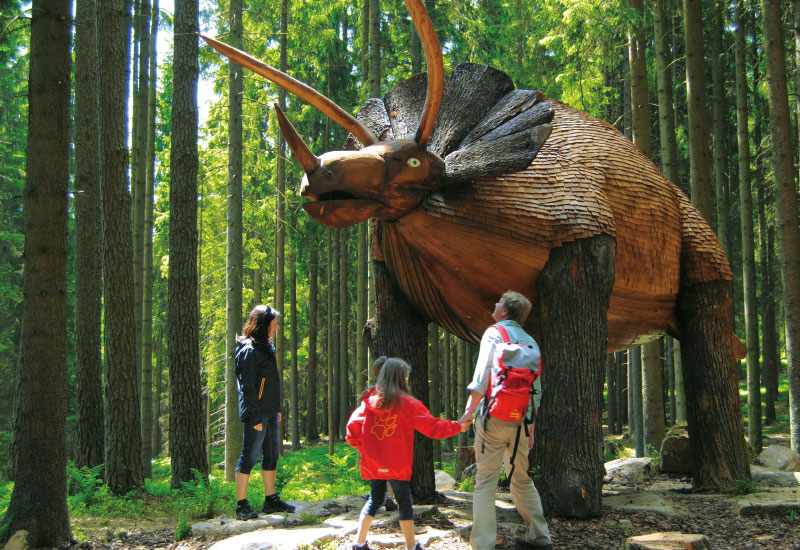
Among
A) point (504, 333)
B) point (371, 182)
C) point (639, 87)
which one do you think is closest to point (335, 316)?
point (639, 87)

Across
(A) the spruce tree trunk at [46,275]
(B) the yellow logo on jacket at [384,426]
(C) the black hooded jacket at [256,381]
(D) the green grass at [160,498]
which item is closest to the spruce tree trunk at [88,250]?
(D) the green grass at [160,498]

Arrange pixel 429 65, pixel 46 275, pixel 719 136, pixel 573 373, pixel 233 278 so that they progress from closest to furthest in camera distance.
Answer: pixel 429 65, pixel 46 275, pixel 573 373, pixel 233 278, pixel 719 136

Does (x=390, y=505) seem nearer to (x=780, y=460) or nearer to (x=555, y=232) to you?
(x=555, y=232)

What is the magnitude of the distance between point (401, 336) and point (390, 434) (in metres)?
1.74

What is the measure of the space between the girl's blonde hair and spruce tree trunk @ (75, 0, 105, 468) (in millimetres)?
5440

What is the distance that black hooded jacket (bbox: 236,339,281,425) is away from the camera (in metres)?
5.55

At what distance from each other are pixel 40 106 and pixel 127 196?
2827mm

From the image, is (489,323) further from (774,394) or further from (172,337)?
(774,394)

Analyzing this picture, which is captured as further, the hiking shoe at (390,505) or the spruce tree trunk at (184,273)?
the spruce tree trunk at (184,273)

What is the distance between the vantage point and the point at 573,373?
545 cm

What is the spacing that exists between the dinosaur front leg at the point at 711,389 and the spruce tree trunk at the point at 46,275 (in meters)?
5.80

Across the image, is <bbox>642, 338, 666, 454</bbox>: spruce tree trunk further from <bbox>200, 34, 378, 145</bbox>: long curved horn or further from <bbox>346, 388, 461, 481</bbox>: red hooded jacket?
<bbox>200, 34, 378, 145</bbox>: long curved horn

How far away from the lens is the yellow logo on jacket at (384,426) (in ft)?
14.9

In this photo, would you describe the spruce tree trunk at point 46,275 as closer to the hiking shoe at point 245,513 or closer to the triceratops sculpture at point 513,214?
the hiking shoe at point 245,513
